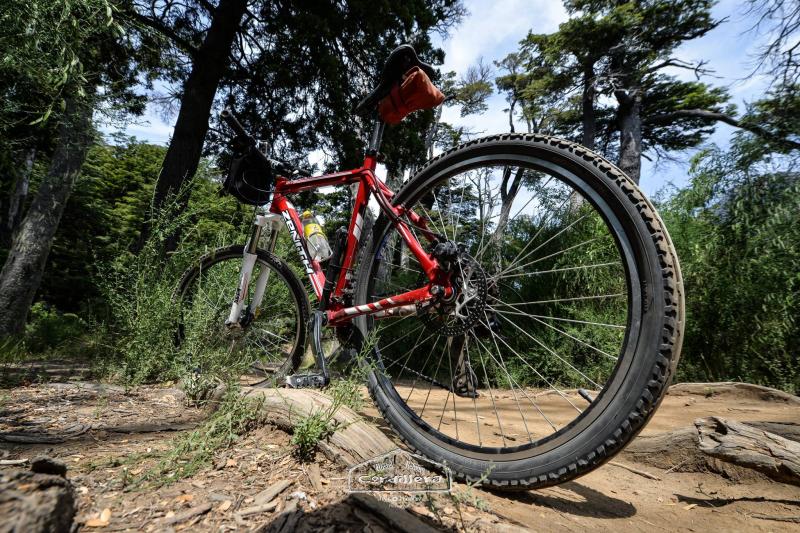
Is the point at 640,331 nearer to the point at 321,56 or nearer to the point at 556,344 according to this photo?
Result: the point at 556,344

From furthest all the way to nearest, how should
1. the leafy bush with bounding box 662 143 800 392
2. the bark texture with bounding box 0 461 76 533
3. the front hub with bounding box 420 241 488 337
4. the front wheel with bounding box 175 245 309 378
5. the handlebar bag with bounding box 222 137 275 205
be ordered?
the leafy bush with bounding box 662 143 800 392 < the handlebar bag with bounding box 222 137 275 205 < the front wheel with bounding box 175 245 309 378 < the front hub with bounding box 420 241 488 337 < the bark texture with bounding box 0 461 76 533

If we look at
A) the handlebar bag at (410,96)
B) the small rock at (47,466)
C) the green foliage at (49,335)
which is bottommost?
the green foliage at (49,335)

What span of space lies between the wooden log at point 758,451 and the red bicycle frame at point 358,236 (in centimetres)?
132

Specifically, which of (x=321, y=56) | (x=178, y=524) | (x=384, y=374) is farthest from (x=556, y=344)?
(x=321, y=56)

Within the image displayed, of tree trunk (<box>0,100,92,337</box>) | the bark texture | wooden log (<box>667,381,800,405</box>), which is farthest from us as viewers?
tree trunk (<box>0,100,92,337</box>)

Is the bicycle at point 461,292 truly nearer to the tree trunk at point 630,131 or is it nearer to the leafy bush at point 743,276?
the leafy bush at point 743,276

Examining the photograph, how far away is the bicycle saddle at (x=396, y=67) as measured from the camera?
6.18ft

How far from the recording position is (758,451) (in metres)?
1.63

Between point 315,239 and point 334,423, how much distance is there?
1290 millimetres

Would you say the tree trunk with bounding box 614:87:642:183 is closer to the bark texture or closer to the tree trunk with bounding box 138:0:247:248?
the tree trunk with bounding box 138:0:247:248

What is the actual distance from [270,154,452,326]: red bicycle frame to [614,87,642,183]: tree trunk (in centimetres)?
1059

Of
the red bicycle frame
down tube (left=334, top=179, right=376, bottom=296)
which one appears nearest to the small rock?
the red bicycle frame

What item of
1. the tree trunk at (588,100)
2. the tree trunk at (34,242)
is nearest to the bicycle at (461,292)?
the tree trunk at (34,242)

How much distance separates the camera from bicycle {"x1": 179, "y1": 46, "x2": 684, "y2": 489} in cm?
113
